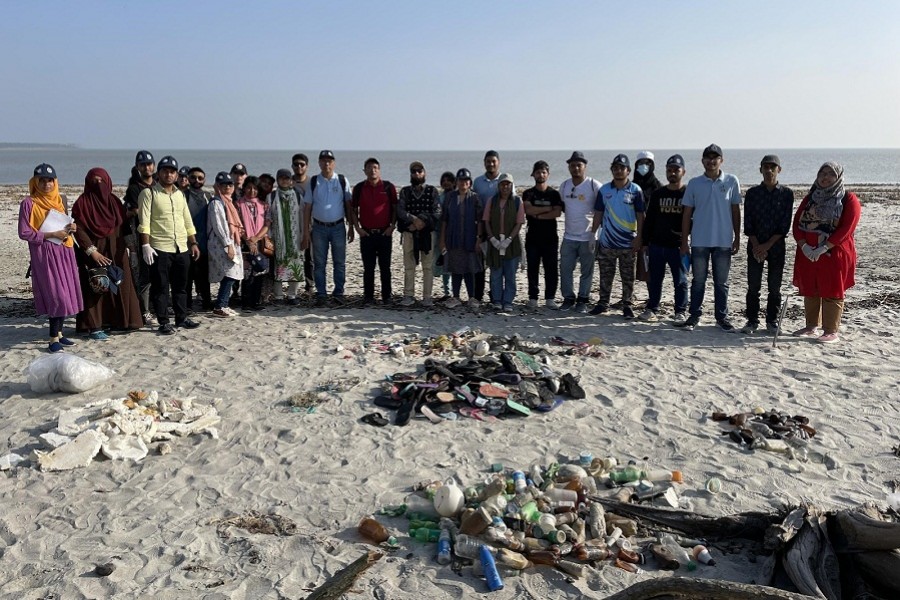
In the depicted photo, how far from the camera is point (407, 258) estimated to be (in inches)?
379

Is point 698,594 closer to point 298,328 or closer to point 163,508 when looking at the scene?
point 163,508

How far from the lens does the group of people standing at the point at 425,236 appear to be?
7.75m

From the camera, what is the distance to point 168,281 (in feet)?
27.8

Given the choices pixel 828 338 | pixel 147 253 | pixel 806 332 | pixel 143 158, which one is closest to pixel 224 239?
pixel 147 253

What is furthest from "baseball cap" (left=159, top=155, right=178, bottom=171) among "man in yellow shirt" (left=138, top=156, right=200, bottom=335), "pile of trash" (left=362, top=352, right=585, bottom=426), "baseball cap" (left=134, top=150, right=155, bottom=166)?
"pile of trash" (left=362, top=352, right=585, bottom=426)

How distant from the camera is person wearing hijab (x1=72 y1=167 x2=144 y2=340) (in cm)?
772

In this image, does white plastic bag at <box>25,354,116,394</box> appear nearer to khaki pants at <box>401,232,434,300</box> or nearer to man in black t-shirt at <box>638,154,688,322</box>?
khaki pants at <box>401,232,434,300</box>

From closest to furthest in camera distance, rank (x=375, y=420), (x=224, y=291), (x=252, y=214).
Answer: (x=375, y=420), (x=224, y=291), (x=252, y=214)

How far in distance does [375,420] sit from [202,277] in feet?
15.0

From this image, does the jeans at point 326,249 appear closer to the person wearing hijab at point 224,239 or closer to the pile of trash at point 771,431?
the person wearing hijab at point 224,239

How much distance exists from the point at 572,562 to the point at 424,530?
0.88 meters

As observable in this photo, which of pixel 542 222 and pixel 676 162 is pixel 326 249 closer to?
pixel 542 222

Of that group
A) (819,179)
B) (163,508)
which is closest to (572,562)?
(163,508)

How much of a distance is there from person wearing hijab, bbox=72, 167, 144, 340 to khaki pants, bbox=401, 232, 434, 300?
3459mm
